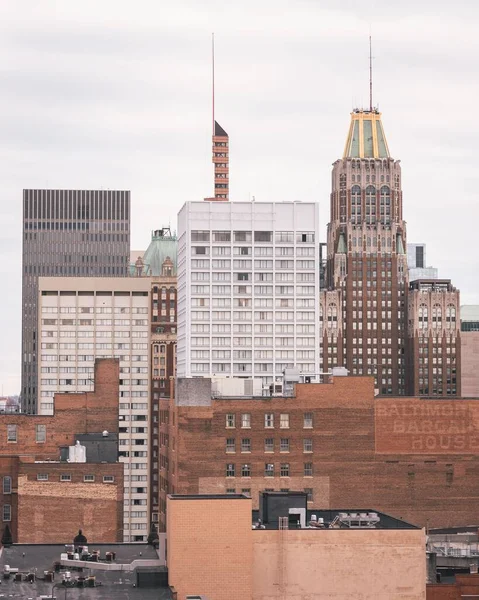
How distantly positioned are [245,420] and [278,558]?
81867mm

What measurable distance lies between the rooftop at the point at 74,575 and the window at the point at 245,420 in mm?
61063

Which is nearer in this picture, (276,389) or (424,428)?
(424,428)

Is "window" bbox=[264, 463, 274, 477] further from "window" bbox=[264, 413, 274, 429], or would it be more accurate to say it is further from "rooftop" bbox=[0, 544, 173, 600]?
"rooftop" bbox=[0, 544, 173, 600]

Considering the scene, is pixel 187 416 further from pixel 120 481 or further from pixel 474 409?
pixel 474 409

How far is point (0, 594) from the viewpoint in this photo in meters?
92.8

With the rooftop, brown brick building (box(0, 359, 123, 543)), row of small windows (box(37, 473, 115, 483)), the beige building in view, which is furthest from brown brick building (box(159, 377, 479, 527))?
the beige building

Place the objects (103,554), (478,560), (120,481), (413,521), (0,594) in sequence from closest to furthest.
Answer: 1. (0,594)
2. (103,554)
3. (478,560)
4. (120,481)
5. (413,521)

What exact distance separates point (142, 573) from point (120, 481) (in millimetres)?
69343

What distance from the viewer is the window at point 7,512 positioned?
547ft

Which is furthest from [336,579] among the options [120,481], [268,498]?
[120,481]

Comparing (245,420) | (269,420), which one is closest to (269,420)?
(269,420)

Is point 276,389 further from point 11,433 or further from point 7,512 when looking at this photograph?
point 7,512

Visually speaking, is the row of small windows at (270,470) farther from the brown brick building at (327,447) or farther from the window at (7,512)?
the window at (7,512)

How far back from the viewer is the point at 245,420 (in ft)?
594
